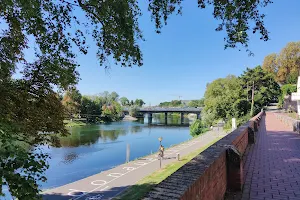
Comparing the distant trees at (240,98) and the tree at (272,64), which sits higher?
the tree at (272,64)

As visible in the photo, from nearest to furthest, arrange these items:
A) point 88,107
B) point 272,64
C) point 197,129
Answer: point 197,129 < point 272,64 < point 88,107

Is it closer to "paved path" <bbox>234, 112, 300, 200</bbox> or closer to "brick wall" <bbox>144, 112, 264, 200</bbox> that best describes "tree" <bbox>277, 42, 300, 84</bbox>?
"paved path" <bbox>234, 112, 300, 200</bbox>

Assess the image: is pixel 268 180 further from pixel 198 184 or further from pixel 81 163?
pixel 81 163

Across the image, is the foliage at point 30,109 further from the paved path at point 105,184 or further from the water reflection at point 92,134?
the water reflection at point 92,134

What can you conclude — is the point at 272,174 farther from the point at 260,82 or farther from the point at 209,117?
the point at 260,82

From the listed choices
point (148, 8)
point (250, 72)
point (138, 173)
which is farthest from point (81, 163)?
point (250, 72)

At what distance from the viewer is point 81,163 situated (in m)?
27.5

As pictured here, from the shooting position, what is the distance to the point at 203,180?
3.53 meters

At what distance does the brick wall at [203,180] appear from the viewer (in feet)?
9.43

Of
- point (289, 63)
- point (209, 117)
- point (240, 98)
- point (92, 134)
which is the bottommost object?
point (92, 134)

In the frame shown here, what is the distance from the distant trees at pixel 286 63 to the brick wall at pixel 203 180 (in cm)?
5972

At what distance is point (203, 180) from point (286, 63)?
6520 centimetres

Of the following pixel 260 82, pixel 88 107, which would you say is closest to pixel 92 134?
pixel 88 107

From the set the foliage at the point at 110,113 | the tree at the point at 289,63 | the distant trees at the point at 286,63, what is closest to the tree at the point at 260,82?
the tree at the point at 289,63
